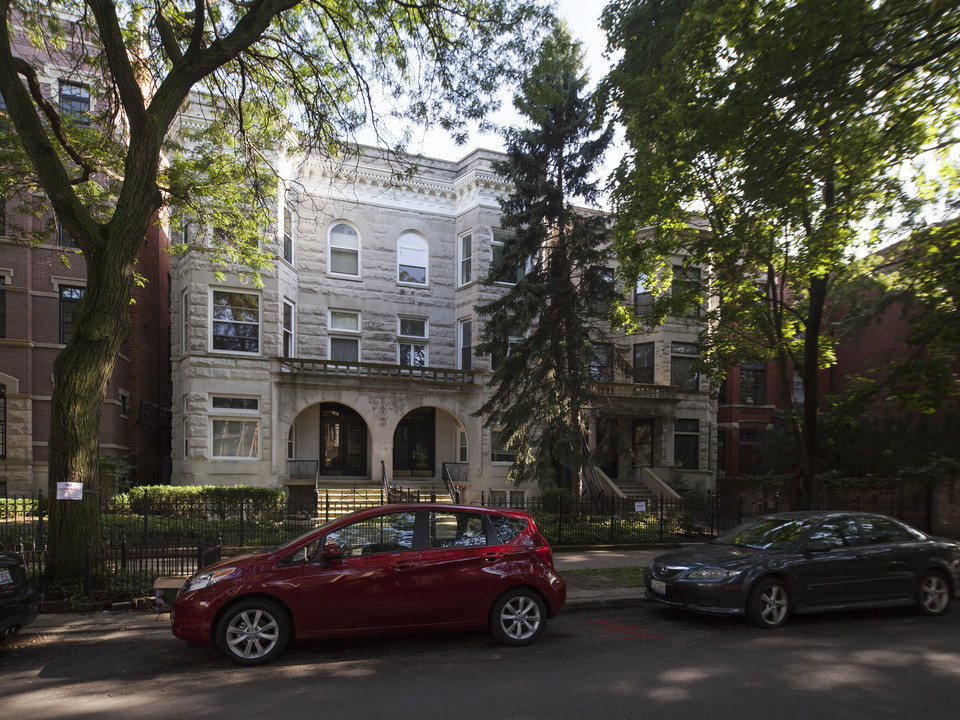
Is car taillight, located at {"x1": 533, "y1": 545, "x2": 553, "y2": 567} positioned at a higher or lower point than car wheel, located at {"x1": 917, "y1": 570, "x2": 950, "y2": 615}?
higher

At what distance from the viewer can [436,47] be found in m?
13.4

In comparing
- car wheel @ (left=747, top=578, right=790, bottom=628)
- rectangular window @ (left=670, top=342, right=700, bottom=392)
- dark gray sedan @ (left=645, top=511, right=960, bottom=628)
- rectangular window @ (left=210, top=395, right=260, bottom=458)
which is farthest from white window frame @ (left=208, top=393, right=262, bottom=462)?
car wheel @ (left=747, top=578, right=790, bottom=628)

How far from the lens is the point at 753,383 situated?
3212 centimetres

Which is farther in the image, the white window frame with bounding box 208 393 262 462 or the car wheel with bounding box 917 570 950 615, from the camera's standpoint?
the white window frame with bounding box 208 393 262 462

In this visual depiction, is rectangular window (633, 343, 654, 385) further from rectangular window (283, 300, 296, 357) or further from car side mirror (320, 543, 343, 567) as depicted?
car side mirror (320, 543, 343, 567)

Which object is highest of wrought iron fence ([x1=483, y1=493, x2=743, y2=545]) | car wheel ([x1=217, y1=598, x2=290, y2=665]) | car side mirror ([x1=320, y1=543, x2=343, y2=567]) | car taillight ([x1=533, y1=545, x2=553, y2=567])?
car side mirror ([x1=320, y1=543, x2=343, y2=567])

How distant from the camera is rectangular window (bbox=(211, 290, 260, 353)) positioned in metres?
22.6

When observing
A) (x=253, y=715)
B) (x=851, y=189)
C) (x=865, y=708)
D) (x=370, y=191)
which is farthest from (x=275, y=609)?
(x=370, y=191)

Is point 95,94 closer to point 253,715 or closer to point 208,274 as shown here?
point 208,274

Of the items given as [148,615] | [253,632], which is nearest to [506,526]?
[253,632]

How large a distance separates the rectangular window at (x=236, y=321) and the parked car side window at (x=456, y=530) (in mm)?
16914

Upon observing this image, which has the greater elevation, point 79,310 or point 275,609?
point 79,310

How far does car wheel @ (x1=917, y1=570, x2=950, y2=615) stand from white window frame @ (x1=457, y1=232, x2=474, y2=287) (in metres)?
19.9

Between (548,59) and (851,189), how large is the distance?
692 cm
